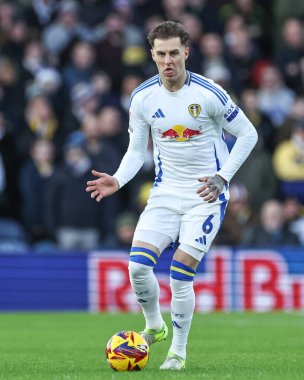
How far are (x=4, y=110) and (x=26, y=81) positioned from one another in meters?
0.87

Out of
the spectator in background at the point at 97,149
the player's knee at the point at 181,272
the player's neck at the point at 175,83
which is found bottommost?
the player's knee at the point at 181,272

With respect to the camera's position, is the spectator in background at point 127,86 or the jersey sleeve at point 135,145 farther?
the spectator in background at point 127,86

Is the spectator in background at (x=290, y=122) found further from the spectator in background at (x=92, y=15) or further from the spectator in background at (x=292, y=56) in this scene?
the spectator in background at (x=92, y=15)

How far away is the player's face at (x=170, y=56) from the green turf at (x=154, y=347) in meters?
2.31

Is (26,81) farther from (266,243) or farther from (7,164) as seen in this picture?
(266,243)

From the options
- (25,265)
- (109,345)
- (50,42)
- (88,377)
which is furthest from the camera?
(50,42)

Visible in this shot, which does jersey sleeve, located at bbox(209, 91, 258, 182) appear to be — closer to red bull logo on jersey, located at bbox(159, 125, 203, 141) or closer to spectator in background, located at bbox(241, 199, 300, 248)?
red bull logo on jersey, located at bbox(159, 125, 203, 141)

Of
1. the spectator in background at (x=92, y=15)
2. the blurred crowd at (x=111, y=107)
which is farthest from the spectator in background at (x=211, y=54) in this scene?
the spectator in background at (x=92, y=15)

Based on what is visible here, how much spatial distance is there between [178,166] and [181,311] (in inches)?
46.2

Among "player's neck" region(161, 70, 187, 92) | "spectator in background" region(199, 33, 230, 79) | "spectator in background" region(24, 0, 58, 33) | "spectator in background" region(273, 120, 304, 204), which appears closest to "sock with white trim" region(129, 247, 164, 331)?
"player's neck" region(161, 70, 187, 92)

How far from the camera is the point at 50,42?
20906 mm

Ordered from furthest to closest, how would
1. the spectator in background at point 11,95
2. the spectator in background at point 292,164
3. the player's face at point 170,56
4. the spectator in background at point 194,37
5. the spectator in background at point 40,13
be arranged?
the spectator in background at point 40,13 → the spectator in background at point 194,37 → the spectator in background at point 11,95 → the spectator in background at point 292,164 → the player's face at point 170,56

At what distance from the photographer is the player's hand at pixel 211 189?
9.26 metres

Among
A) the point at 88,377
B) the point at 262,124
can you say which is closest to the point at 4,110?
the point at 262,124
